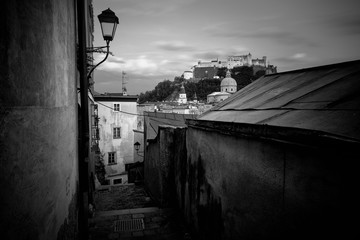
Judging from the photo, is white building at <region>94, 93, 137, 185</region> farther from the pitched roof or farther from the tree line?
the tree line

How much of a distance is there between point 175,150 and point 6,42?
626cm

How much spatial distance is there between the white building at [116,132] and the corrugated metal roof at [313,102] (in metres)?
22.4

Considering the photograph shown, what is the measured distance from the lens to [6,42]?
1.33 m

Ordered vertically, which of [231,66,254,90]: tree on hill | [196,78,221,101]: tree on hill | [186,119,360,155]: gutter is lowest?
[186,119,360,155]: gutter

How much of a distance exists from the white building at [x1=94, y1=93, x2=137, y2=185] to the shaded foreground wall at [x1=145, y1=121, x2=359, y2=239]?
2154 centimetres

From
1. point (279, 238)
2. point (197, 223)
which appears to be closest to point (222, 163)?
point (279, 238)

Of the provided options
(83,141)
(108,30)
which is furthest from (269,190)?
(108,30)

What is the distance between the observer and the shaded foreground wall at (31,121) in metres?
1.35

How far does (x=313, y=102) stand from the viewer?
2.79 metres

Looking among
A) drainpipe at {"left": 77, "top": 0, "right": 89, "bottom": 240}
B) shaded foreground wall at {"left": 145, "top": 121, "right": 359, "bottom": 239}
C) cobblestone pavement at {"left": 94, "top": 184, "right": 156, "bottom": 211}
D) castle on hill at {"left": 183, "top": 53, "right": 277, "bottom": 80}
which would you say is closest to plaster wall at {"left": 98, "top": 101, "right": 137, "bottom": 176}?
cobblestone pavement at {"left": 94, "top": 184, "right": 156, "bottom": 211}

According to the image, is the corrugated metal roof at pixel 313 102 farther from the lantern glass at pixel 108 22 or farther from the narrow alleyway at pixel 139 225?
the lantern glass at pixel 108 22

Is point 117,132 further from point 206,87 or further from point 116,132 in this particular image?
point 206,87

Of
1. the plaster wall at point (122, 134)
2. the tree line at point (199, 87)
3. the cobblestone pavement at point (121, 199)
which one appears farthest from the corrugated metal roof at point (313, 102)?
the tree line at point (199, 87)

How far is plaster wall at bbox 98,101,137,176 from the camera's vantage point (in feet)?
83.8
